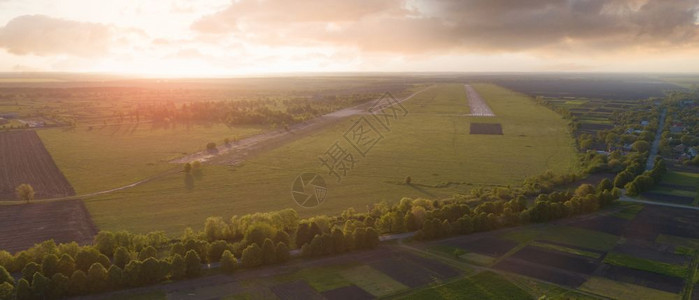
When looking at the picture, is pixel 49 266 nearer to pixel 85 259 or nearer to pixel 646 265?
pixel 85 259

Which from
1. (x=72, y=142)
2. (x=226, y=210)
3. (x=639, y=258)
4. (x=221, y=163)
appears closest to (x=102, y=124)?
(x=72, y=142)

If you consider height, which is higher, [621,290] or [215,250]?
[215,250]

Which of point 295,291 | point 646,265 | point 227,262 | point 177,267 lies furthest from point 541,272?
point 177,267

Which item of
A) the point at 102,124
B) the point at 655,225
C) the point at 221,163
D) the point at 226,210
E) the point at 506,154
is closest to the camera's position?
the point at 655,225

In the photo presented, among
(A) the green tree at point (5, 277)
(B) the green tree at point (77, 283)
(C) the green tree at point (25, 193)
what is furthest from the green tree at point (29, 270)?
(C) the green tree at point (25, 193)

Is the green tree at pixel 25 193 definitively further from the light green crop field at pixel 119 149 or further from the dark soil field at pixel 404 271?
the dark soil field at pixel 404 271

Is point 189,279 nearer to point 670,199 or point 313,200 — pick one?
point 313,200
